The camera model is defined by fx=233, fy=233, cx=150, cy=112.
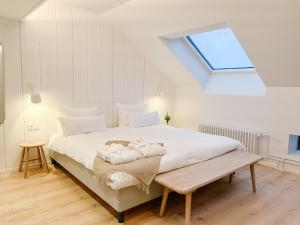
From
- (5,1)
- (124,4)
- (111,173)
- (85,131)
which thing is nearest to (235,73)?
(124,4)

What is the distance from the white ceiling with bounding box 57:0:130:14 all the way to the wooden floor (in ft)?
8.22

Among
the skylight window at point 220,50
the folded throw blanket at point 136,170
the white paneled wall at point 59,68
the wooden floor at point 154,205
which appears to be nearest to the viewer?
the folded throw blanket at point 136,170

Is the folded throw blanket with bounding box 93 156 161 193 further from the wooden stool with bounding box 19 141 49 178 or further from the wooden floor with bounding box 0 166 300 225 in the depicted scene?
the wooden stool with bounding box 19 141 49 178

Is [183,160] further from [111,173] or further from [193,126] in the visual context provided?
[193,126]

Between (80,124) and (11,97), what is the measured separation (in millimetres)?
983

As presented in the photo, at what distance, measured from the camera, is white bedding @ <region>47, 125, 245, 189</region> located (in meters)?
2.36

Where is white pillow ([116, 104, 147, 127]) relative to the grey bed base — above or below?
above

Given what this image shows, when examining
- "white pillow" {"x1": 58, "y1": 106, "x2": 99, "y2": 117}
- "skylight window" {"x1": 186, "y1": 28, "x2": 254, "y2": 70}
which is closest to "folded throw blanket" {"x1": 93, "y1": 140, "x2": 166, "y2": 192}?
"white pillow" {"x1": 58, "y1": 106, "x2": 99, "y2": 117}

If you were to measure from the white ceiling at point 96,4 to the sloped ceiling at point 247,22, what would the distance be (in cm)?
11

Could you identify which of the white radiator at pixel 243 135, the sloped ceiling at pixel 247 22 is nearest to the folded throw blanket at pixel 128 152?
the sloped ceiling at pixel 247 22

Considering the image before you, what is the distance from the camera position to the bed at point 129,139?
2.14 meters

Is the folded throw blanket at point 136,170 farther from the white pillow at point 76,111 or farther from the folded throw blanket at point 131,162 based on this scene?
the white pillow at point 76,111

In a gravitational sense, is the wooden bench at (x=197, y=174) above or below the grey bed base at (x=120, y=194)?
above

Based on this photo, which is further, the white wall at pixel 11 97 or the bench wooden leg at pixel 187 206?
the white wall at pixel 11 97
